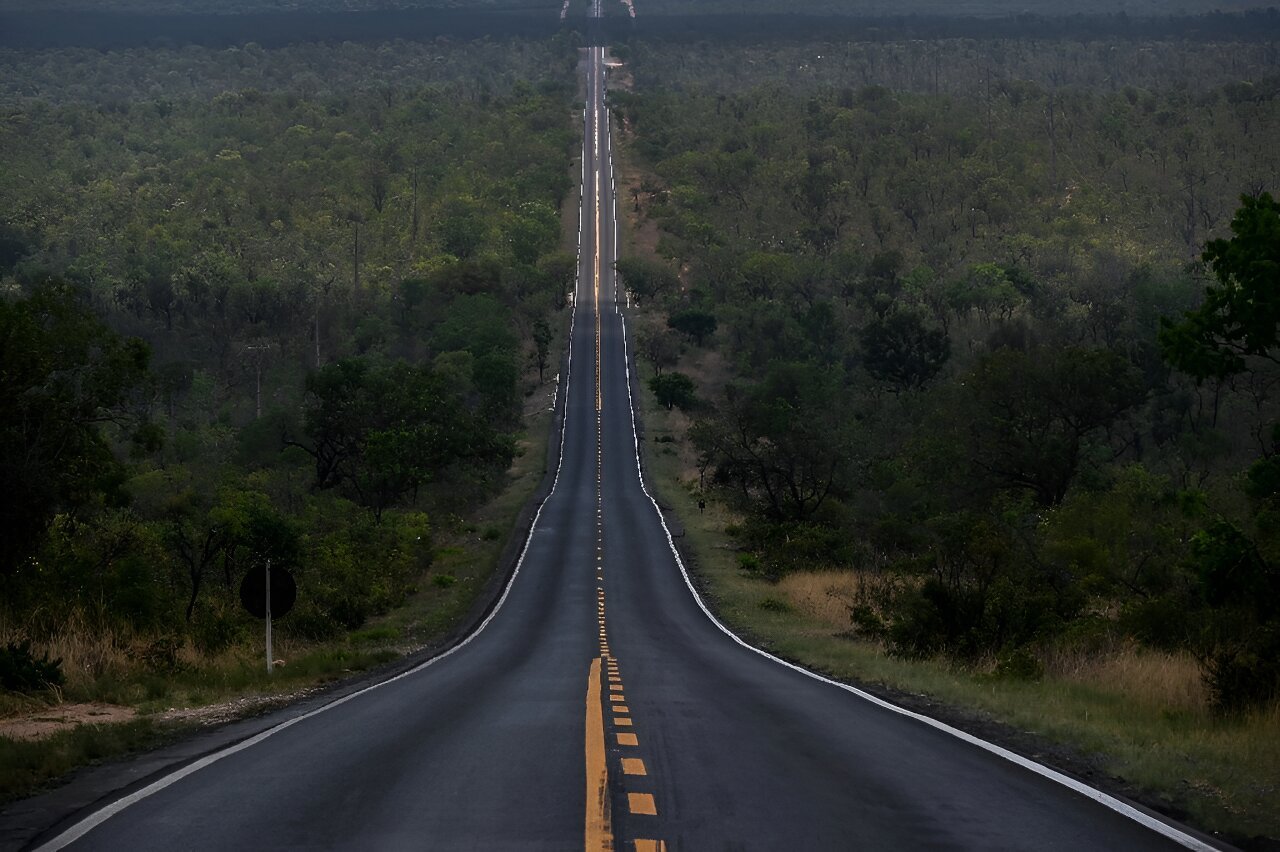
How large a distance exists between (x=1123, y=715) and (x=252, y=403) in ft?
337

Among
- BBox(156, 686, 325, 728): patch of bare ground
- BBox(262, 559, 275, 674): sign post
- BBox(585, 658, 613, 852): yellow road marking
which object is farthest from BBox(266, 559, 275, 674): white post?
BBox(585, 658, 613, 852): yellow road marking

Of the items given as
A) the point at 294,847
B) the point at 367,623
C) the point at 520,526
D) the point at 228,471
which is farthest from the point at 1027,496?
the point at 294,847

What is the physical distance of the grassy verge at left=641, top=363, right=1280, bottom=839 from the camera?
1035 cm

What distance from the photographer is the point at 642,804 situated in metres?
9.36

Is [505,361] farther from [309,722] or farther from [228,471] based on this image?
[309,722]

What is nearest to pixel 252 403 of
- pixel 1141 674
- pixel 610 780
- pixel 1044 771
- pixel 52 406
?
pixel 52 406

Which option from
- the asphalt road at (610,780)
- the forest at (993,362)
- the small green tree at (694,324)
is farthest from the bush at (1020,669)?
the small green tree at (694,324)

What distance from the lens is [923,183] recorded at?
16488 centimetres

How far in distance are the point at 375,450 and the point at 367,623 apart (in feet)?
91.9

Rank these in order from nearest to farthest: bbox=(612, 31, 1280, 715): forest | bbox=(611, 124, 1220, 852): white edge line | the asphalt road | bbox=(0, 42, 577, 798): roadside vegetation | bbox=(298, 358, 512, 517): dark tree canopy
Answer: the asphalt road
bbox=(611, 124, 1220, 852): white edge line
bbox=(0, 42, 577, 798): roadside vegetation
bbox=(612, 31, 1280, 715): forest
bbox=(298, 358, 512, 517): dark tree canopy

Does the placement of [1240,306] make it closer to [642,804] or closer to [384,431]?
[642,804]

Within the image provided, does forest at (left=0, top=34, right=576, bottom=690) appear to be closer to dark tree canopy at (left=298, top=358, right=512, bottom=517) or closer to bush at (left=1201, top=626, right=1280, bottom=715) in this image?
dark tree canopy at (left=298, top=358, right=512, bottom=517)

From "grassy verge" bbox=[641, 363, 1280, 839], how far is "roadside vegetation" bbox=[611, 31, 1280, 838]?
2.5 inches

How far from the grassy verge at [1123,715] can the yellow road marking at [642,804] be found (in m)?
3.68
